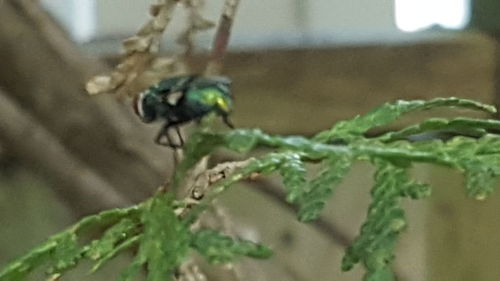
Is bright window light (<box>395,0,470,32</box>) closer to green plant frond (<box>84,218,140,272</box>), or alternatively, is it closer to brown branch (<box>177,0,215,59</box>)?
brown branch (<box>177,0,215,59</box>)

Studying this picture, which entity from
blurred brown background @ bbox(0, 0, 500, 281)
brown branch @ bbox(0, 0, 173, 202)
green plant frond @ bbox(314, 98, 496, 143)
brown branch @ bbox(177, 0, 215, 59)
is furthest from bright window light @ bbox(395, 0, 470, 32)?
green plant frond @ bbox(314, 98, 496, 143)

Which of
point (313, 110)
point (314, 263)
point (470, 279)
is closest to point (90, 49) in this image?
point (313, 110)

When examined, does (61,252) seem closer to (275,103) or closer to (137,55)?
(137,55)

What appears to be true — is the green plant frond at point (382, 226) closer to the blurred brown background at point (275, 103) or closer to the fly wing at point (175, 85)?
the fly wing at point (175, 85)

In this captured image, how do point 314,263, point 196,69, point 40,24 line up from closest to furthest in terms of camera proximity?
1. point 40,24
2. point 196,69
3. point 314,263

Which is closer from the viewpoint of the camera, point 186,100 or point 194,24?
point 186,100

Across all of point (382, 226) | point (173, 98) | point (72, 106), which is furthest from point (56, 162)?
point (382, 226)

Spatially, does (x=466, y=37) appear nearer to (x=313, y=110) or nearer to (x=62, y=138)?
(x=313, y=110)

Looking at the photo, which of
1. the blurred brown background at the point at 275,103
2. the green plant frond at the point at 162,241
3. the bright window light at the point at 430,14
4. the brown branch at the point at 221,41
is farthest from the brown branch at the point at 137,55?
the bright window light at the point at 430,14
